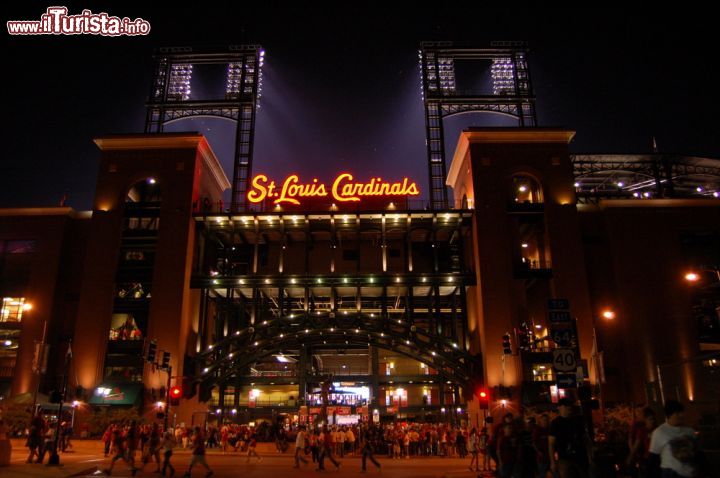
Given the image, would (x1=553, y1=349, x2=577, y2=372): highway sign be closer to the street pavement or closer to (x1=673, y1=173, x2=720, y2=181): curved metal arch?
the street pavement

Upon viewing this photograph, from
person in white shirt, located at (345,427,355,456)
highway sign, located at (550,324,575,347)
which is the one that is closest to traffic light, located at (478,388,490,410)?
person in white shirt, located at (345,427,355,456)

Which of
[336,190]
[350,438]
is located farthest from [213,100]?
[350,438]

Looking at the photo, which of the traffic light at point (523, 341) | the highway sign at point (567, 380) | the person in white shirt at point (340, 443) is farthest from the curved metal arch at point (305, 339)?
the highway sign at point (567, 380)

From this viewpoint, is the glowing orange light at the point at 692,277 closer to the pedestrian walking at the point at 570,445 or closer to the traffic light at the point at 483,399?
the traffic light at the point at 483,399

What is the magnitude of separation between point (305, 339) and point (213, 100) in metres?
27.1

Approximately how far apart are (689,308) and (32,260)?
55.1 m

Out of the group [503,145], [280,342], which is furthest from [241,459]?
[503,145]

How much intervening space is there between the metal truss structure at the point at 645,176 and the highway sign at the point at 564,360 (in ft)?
149

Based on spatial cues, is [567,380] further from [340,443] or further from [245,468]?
[340,443]

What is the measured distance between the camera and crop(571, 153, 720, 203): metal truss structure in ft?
191

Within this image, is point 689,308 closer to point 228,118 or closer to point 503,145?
point 503,145

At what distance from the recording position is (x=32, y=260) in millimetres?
48375

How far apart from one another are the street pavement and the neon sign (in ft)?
76.3

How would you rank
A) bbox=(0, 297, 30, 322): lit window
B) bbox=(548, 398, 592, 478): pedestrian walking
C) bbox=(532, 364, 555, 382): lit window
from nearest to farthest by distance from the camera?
1. bbox=(548, 398, 592, 478): pedestrian walking
2. bbox=(532, 364, 555, 382): lit window
3. bbox=(0, 297, 30, 322): lit window
